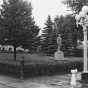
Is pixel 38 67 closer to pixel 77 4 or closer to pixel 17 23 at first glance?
pixel 77 4

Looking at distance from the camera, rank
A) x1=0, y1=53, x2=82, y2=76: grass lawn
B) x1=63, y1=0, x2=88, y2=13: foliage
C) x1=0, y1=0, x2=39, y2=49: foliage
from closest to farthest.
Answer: x1=0, y1=53, x2=82, y2=76: grass lawn
x1=63, y1=0, x2=88, y2=13: foliage
x1=0, y1=0, x2=39, y2=49: foliage

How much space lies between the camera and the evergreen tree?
22.7 m

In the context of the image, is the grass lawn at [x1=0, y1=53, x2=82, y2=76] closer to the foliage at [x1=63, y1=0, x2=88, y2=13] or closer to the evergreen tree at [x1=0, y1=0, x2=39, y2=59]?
the evergreen tree at [x1=0, y1=0, x2=39, y2=59]

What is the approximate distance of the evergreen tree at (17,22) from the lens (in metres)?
22.7

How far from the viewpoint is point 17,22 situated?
74.5 feet

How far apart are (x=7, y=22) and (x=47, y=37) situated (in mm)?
20843

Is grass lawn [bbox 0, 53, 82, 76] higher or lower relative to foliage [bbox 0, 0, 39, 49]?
lower

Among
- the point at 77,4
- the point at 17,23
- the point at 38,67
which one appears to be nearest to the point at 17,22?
the point at 17,23

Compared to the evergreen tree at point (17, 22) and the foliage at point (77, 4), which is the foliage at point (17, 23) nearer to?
the evergreen tree at point (17, 22)

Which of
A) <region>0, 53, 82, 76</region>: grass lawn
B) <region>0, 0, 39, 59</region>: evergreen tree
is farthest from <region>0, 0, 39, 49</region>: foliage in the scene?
<region>0, 53, 82, 76</region>: grass lawn

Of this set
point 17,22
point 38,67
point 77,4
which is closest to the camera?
point 38,67

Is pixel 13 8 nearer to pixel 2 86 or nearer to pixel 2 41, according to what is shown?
pixel 2 41

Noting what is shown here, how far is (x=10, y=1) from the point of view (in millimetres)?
23969

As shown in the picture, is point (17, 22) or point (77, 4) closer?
point (77, 4)
